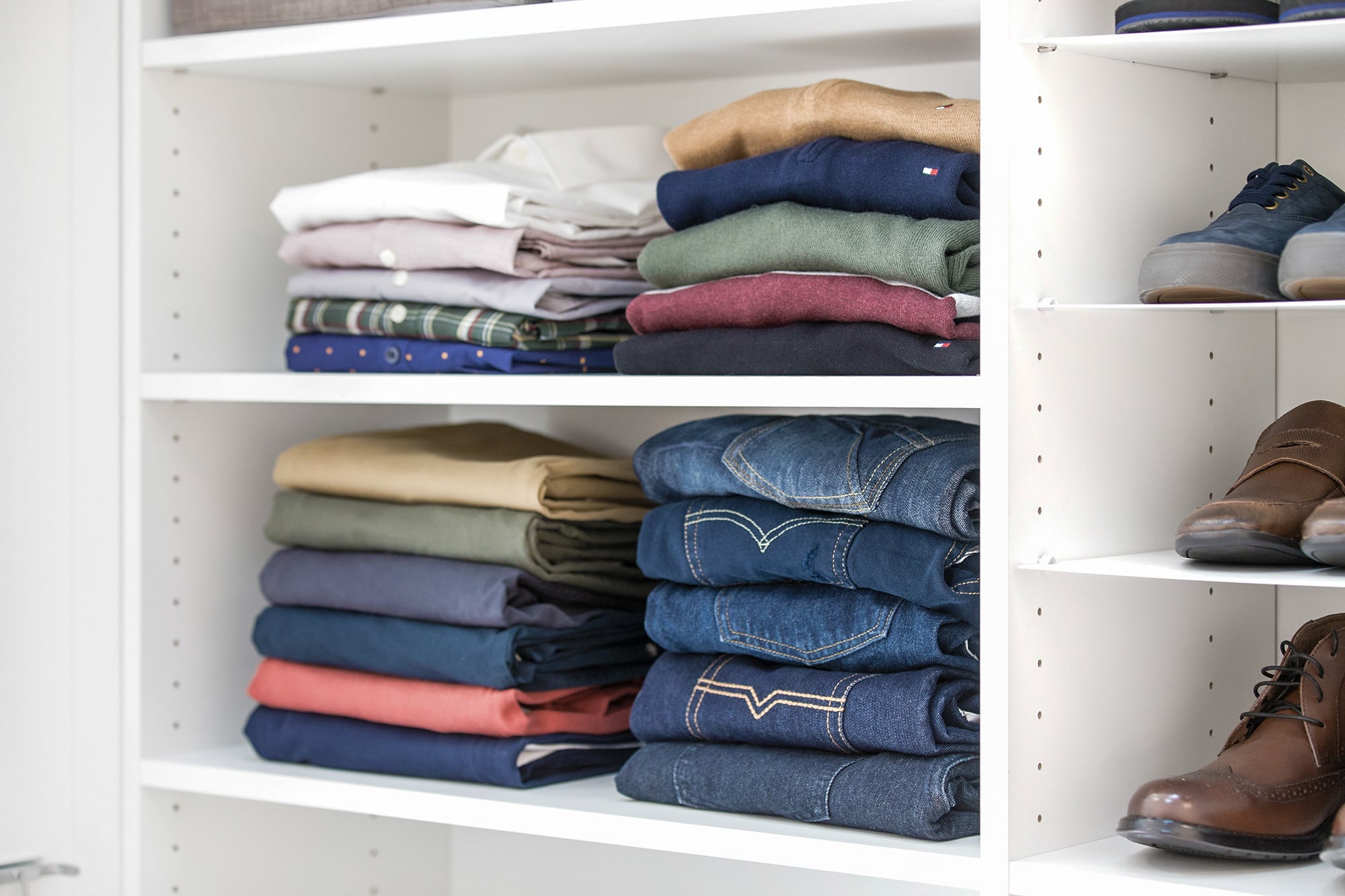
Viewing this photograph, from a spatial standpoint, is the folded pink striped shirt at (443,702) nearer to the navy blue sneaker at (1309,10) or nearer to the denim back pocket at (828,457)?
the denim back pocket at (828,457)

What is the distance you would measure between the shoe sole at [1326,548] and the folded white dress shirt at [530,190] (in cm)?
74

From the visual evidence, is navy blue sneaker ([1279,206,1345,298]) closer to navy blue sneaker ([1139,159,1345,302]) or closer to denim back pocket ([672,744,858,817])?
navy blue sneaker ([1139,159,1345,302])

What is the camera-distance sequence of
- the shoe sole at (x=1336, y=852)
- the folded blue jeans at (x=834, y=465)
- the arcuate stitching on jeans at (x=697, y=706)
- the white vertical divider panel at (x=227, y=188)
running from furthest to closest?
the white vertical divider panel at (x=227, y=188) → the arcuate stitching on jeans at (x=697, y=706) → the folded blue jeans at (x=834, y=465) → the shoe sole at (x=1336, y=852)

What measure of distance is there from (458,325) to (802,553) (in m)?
0.42

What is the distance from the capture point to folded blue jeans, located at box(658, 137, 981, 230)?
4.19 ft

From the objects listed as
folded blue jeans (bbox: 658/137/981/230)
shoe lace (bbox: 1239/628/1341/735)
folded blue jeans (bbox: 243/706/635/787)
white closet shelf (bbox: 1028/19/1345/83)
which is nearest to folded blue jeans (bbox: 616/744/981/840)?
folded blue jeans (bbox: 243/706/635/787)

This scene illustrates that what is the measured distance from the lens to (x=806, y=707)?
1.33 metres

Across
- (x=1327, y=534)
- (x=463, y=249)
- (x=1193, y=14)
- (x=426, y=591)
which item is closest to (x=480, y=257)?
(x=463, y=249)

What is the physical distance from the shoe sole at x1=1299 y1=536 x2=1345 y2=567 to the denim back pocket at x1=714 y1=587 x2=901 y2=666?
0.34 meters

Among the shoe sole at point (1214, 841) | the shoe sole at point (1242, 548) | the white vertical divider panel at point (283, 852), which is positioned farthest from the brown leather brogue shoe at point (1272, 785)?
the white vertical divider panel at point (283, 852)

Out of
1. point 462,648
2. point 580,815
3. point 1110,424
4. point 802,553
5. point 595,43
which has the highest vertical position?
point 595,43

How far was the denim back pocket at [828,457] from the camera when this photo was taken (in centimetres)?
132

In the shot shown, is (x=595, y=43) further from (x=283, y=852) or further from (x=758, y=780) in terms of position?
(x=283, y=852)

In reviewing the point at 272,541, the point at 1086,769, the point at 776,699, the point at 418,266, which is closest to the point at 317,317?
the point at 418,266
